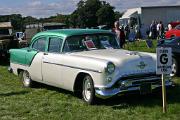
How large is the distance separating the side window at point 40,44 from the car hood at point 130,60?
1.77 m

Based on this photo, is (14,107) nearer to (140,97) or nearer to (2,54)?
(140,97)

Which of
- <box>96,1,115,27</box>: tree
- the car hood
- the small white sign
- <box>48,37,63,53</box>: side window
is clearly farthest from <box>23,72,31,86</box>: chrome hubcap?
<box>96,1,115,27</box>: tree

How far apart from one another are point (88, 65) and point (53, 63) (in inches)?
59.3

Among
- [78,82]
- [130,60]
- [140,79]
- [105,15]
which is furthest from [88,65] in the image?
[105,15]

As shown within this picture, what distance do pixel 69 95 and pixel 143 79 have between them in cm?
224

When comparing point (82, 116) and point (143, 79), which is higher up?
point (143, 79)

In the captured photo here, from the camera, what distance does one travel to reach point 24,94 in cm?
1110

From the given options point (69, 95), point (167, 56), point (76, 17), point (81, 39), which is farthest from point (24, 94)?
point (76, 17)

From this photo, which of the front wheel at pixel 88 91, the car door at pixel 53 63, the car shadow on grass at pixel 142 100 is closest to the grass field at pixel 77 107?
the car shadow on grass at pixel 142 100

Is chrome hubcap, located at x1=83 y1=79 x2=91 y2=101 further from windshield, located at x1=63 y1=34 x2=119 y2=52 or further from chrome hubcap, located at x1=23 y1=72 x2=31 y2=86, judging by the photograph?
chrome hubcap, located at x1=23 y1=72 x2=31 y2=86

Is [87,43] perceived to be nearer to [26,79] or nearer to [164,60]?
[26,79]

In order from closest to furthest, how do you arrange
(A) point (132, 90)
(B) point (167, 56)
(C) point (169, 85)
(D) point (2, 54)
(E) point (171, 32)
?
(B) point (167, 56), (A) point (132, 90), (C) point (169, 85), (D) point (2, 54), (E) point (171, 32)

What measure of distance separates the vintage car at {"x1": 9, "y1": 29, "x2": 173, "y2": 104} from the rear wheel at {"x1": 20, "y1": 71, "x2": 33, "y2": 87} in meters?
0.04

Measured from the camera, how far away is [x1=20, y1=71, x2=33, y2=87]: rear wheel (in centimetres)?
1204
